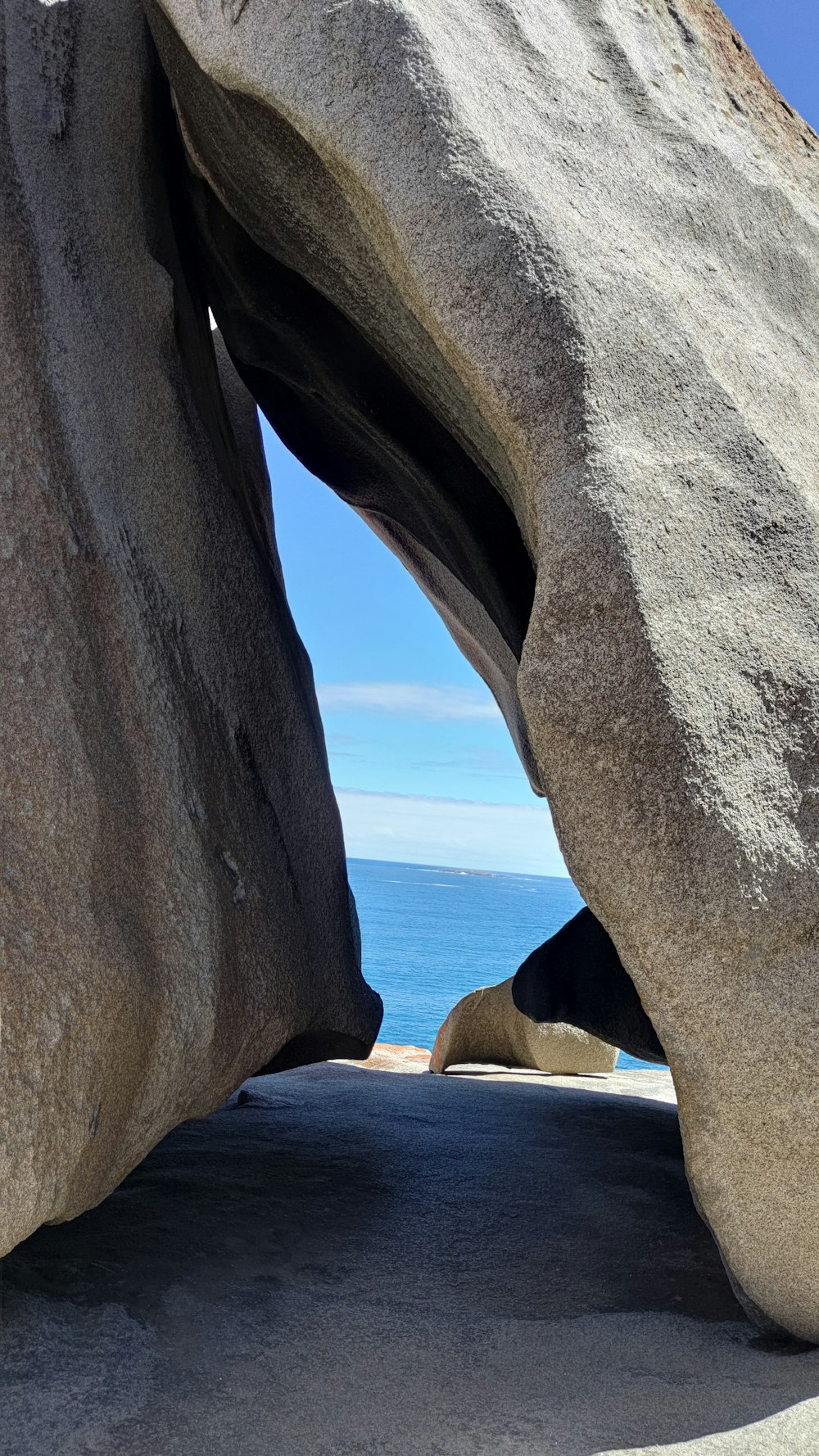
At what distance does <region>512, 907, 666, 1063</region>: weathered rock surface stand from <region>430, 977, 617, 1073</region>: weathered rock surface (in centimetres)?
173

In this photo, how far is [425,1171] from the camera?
2.84 metres

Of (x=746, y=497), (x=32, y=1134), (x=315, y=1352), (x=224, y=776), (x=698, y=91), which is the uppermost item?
(x=698, y=91)

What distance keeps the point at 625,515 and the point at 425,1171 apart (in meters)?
1.83

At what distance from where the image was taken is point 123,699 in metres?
1.98

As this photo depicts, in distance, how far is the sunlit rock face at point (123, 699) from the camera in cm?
169

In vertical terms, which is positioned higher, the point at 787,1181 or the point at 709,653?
the point at 709,653

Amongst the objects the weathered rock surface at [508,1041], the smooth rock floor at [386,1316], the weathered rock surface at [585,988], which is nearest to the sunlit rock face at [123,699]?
the smooth rock floor at [386,1316]

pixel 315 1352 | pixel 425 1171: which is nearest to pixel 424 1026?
pixel 425 1171

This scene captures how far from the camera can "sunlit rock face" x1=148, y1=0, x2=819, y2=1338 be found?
1.65 metres

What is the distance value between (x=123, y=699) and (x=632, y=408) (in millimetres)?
996

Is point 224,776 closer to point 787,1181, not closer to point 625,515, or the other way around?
point 625,515

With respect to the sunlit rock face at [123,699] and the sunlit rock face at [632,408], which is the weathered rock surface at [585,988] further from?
the sunlit rock face at [632,408]

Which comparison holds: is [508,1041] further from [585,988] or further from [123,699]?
[123,699]

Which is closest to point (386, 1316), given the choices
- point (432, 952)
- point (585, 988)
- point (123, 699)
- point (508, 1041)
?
point (123, 699)
